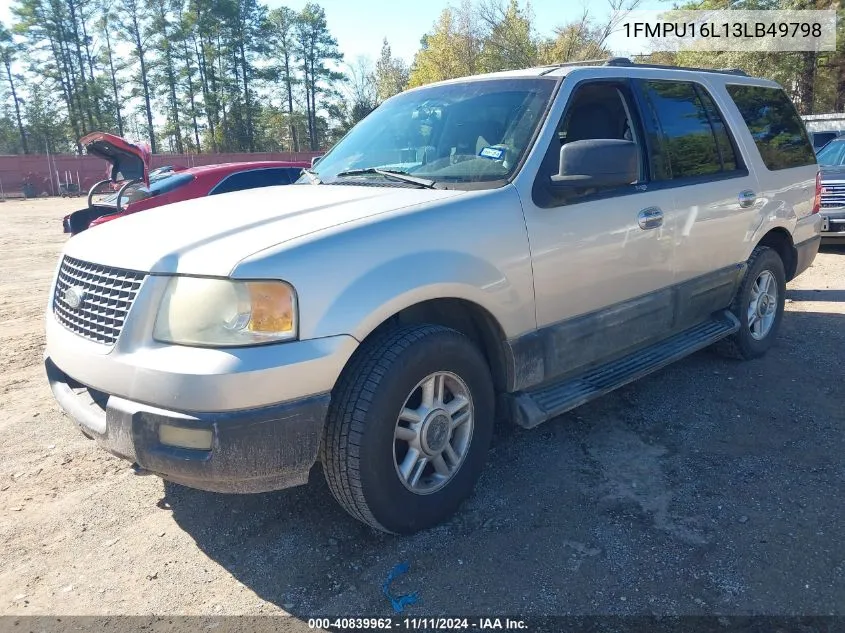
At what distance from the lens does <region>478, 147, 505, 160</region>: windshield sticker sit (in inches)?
124

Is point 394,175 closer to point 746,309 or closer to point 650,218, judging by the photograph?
point 650,218

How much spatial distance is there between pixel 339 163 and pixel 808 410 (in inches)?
128

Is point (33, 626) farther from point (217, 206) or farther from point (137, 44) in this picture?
point (137, 44)

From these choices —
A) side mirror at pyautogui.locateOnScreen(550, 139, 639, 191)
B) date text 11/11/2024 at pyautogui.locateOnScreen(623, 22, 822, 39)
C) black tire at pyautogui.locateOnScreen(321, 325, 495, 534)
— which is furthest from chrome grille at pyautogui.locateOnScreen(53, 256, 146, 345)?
date text 11/11/2024 at pyautogui.locateOnScreen(623, 22, 822, 39)

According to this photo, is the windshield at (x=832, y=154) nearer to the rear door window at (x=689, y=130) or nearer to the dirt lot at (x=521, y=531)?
the rear door window at (x=689, y=130)

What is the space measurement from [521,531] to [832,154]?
10146 millimetres

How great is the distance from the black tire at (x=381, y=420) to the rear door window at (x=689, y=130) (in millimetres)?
1995

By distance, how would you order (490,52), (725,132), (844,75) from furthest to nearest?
(490,52), (844,75), (725,132)

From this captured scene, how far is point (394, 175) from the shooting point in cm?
326

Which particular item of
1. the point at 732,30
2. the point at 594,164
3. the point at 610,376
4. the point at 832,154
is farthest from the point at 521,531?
the point at 732,30

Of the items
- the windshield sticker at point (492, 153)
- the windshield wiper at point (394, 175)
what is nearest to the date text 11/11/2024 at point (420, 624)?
the windshield wiper at point (394, 175)

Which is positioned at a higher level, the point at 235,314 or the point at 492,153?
the point at 492,153

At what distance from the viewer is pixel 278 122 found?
59125 mm

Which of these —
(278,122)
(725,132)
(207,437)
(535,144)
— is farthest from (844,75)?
(278,122)
